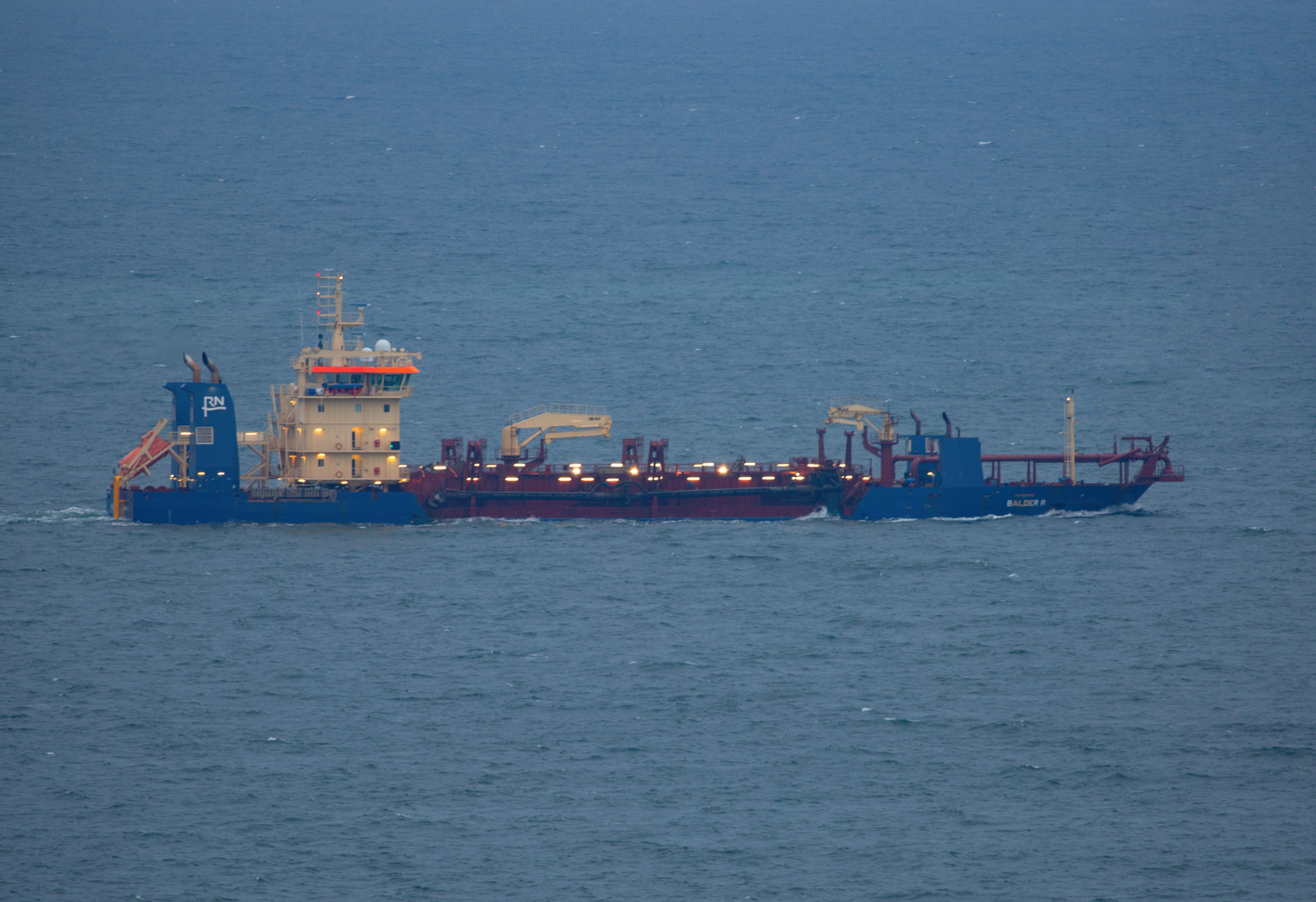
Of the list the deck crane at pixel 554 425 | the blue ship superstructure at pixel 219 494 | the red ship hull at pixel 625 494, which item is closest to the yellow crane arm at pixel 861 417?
the red ship hull at pixel 625 494

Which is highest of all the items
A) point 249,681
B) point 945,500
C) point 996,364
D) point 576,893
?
point 996,364

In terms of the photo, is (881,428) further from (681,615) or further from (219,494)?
(219,494)

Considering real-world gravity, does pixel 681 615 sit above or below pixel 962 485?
below

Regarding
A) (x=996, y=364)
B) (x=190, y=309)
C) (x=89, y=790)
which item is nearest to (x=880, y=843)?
(x=89, y=790)

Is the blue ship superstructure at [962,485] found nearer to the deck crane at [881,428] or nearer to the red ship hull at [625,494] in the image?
the deck crane at [881,428]

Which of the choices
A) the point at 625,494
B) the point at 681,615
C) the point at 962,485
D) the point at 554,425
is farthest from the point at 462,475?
the point at 962,485

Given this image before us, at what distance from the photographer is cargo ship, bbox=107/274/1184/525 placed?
7288cm

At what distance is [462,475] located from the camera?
7462 centimetres

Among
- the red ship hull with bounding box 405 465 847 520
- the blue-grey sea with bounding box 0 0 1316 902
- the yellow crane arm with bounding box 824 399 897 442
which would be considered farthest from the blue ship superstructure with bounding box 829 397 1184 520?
the red ship hull with bounding box 405 465 847 520

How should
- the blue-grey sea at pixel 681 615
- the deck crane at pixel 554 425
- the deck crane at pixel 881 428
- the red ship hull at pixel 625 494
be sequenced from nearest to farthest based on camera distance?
the blue-grey sea at pixel 681 615 < the deck crane at pixel 881 428 < the red ship hull at pixel 625 494 < the deck crane at pixel 554 425

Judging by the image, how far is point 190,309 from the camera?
12194 cm

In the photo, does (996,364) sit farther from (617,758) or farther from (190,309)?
(617,758)

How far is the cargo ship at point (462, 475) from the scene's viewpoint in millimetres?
72875

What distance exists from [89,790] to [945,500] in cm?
4051
